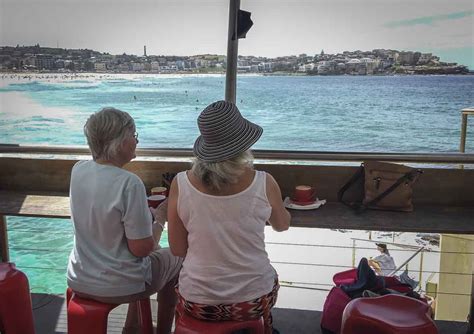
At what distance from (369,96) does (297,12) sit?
578 inches

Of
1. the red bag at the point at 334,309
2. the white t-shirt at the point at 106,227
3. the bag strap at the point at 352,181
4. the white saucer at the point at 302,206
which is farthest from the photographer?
the bag strap at the point at 352,181

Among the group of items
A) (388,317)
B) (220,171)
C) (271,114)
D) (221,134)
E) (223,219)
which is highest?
(221,134)

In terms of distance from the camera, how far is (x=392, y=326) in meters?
1.36

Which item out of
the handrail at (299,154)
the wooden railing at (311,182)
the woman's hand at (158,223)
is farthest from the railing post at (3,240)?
the woman's hand at (158,223)

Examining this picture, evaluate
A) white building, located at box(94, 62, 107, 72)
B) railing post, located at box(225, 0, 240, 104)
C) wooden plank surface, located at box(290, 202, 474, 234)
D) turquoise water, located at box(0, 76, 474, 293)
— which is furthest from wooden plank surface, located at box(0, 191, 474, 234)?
turquoise water, located at box(0, 76, 474, 293)

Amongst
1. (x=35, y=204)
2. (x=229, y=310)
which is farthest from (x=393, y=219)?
(x=35, y=204)

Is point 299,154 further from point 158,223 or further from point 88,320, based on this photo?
point 88,320

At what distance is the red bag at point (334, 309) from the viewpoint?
2.09m

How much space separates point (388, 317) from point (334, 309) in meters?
0.75

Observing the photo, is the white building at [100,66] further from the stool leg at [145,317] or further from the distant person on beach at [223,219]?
the distant person on beach at [223,219]

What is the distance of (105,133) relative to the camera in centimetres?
164

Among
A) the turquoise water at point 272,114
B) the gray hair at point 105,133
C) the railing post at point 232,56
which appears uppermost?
the railing post at point 232,56

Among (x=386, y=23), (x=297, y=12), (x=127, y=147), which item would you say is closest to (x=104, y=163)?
(x=127, y=147)

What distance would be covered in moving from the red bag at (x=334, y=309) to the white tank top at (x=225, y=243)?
0.65 m
